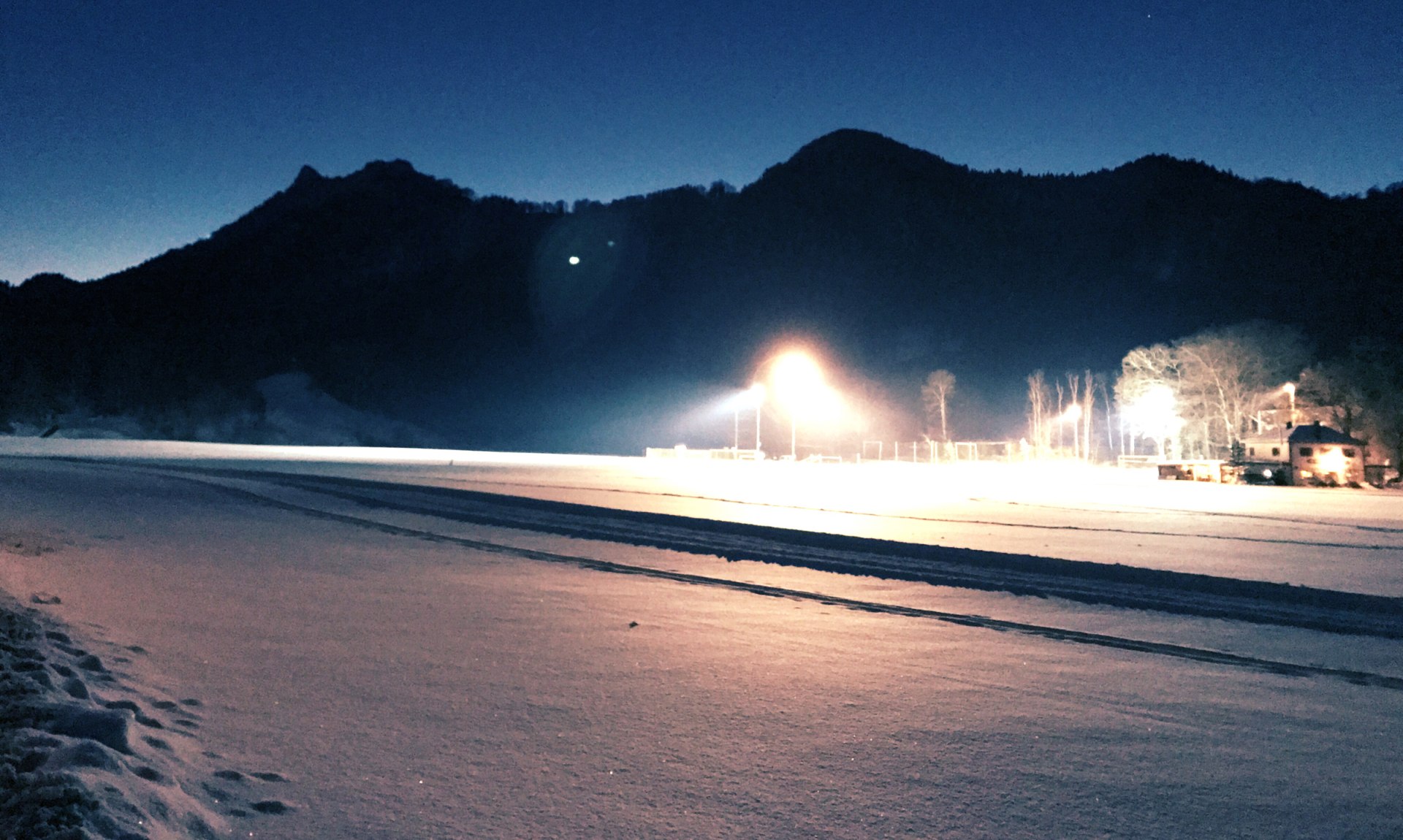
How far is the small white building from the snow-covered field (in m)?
31.0

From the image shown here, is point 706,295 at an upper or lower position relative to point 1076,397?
upper

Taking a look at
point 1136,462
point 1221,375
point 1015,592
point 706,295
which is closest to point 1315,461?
point 1221,375

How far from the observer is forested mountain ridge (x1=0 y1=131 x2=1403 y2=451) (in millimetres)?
115125

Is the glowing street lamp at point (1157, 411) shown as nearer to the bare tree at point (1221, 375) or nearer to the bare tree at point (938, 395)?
the bare tree at point (1221, 375)

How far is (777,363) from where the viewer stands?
124688 mm

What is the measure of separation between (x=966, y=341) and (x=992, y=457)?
210 ft

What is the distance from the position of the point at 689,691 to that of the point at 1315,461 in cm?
4408

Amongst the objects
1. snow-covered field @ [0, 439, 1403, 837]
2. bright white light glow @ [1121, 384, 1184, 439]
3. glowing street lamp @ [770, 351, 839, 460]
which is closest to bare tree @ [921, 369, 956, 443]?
glowing street lamp @ [770, 351, 839, 460]

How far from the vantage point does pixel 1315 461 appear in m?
39.5

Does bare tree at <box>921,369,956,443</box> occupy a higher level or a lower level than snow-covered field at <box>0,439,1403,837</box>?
higher

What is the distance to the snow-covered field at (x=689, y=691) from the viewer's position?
372 centimetres

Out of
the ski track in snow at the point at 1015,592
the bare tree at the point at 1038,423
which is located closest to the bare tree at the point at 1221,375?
the bare tree at the point at 1038,423

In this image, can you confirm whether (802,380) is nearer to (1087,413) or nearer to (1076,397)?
(1076,397)

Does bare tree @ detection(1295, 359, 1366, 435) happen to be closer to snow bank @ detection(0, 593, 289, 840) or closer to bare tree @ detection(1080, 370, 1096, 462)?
bare tree @ detection(1080, 370, 1096, 462)
